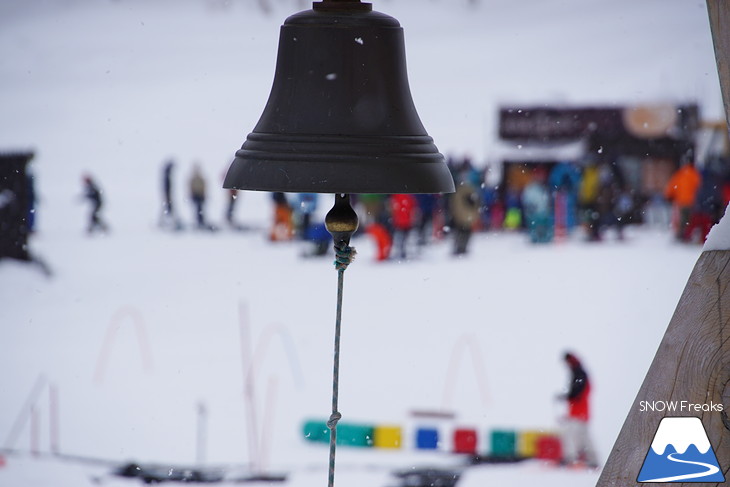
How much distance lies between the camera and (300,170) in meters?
2.41

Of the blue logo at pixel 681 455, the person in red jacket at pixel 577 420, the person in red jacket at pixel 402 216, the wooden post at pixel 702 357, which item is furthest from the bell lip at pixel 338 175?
the person in red jacket at pixel 402 216

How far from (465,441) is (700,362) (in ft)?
19.0

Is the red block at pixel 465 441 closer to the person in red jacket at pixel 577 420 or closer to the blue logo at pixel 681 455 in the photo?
the person in red jacket at pixel 577 420

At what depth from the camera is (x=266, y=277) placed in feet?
50.0

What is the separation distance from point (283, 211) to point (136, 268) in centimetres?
268

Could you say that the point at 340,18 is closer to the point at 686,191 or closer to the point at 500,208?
the point at 686,191

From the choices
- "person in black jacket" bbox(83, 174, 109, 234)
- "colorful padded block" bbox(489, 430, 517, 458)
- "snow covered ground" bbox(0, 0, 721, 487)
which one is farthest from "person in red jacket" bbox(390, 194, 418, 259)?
"colorful padded block" bbox(489, 430, 517, 458)

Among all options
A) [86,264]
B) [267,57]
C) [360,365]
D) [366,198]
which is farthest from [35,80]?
[360,365]

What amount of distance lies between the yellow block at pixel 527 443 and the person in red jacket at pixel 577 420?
0.23m

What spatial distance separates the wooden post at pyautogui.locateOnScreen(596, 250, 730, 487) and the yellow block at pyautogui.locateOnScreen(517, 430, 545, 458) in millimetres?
5605

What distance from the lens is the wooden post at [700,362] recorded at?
2426 mm

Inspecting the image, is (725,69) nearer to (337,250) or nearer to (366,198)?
(337,250)

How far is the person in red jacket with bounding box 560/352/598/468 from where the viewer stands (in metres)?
7.29

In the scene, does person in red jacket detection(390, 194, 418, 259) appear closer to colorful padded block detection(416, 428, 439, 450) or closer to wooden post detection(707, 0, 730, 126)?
colorful padded block detection(416, 428, 439, 450)
